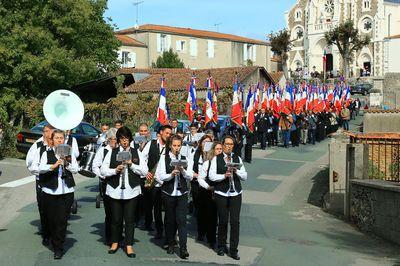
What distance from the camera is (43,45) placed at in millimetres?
26078

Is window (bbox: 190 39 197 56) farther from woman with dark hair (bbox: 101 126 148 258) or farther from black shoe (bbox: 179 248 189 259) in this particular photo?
black shoe (bbox: 179 248 189 259)

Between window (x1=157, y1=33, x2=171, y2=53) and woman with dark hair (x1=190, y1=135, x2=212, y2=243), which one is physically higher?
window (x1=157, y1=33, x2=171, y2=53)

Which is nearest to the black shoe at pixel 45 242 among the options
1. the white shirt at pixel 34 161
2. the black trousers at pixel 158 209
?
the white shirt at pixel 34 161

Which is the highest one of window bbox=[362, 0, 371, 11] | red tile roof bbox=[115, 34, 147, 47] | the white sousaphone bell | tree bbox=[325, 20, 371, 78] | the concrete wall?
window bbox=[362, 0, 371, 11]

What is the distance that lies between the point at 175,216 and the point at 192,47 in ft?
177

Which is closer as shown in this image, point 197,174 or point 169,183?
point 169,183

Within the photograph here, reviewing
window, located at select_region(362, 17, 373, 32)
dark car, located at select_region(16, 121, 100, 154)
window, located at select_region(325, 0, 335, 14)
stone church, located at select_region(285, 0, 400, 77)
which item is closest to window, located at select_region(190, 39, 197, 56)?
stone church, located at select_region(285, 0, 400, 77)

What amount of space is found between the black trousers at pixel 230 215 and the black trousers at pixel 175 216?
495mm

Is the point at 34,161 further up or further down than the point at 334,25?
further down

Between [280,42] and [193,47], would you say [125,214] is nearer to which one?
[193,47]

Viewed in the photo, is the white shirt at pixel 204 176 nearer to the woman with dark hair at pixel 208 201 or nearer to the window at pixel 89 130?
the woman with dark hair at pixel 208 201

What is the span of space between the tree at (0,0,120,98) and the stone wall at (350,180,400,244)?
57.9 feet

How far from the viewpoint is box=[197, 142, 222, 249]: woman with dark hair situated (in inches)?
325

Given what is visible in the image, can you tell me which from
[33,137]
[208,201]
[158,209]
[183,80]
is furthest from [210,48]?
[208,201]
